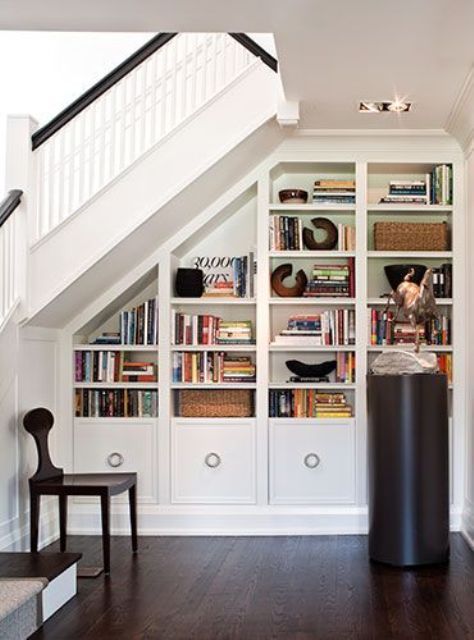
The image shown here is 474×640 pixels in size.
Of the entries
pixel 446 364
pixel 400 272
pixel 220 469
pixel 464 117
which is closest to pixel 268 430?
pixel 220 469

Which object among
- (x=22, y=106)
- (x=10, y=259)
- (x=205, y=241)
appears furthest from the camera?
(x=22, y=106)

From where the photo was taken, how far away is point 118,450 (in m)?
5.49

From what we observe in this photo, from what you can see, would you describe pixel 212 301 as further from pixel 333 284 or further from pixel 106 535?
pixel 106 535

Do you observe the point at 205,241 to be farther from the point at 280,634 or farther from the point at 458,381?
the point at 280,634

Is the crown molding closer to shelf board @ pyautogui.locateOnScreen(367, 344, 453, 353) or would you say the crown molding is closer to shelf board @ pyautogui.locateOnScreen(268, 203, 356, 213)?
shelf board @ pyautogui.locateOnScreen(268, 203, 356, 213)

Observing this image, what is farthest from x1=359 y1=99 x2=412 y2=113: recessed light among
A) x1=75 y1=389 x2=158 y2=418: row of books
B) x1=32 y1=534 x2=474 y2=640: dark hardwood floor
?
x1=32 y1=534 x2=474 y2=640: dark hardwood floor

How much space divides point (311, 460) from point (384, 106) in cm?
232

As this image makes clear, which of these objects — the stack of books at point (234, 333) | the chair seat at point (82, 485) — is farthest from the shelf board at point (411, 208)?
the chair seat at point (82, 485)

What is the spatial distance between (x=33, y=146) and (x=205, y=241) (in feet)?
5.15

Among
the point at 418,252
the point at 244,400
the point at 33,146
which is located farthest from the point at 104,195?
the point at 418,252

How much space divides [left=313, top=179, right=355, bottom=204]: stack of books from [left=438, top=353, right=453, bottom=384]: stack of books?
1217 mm

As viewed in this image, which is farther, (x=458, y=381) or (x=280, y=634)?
(x=458, y=381)

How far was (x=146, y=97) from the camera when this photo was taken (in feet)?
15.9

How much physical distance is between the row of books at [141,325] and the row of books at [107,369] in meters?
0.13
